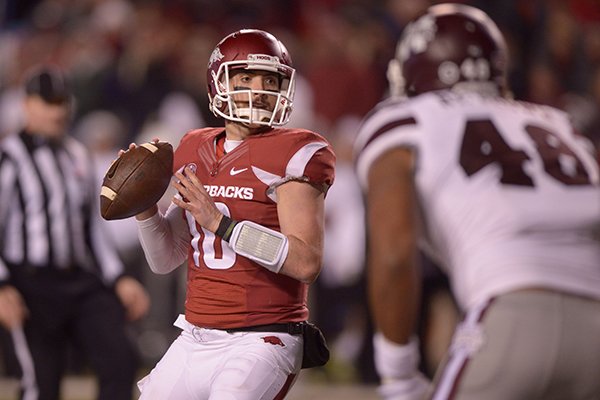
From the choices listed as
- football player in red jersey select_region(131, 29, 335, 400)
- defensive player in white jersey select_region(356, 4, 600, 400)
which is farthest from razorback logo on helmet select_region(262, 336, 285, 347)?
defensive player in white jersey select_region(356, 4, 600, 400)

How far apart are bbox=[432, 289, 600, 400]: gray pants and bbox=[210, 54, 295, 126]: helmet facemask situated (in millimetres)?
968

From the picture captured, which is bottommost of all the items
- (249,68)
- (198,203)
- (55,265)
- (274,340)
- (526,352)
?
(55,265)

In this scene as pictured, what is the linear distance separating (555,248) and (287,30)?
26.5 ft

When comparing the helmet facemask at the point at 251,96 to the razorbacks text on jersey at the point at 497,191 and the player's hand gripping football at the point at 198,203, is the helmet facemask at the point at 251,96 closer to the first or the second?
the player's hand gripping football at the point at 198,203

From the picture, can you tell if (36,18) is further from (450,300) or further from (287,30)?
(450,300)

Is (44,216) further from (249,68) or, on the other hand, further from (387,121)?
(387,121)

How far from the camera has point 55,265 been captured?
18.4 ft

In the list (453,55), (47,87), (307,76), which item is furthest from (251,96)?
(307,76)

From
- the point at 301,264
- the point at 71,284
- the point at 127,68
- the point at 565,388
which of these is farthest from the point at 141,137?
the point at 565,388

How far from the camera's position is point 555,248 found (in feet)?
9.90

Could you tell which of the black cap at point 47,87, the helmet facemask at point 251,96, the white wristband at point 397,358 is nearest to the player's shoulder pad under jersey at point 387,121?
the helmet facemask at point 251,96

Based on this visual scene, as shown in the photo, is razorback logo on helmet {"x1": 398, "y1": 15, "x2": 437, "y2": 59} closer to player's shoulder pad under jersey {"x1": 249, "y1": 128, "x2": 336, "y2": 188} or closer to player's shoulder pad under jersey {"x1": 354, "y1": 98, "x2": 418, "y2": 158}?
player's shoulder pad under jersey {"x1": 354, "y1": 98, "x2": 418, "y2": 158}

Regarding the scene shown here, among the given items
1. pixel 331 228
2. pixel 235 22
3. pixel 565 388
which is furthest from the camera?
pixel 235 22

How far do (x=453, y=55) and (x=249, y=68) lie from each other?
0.61m
